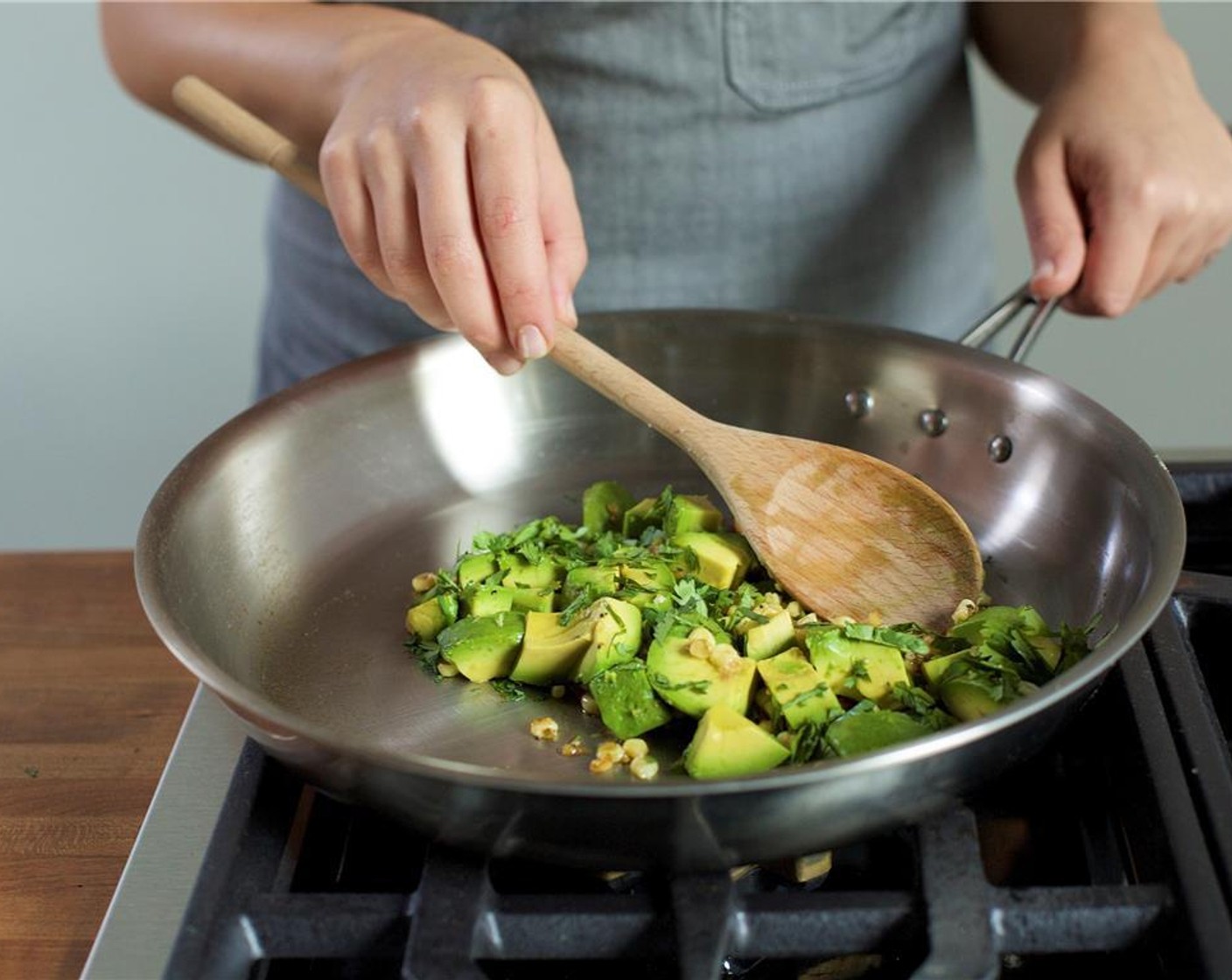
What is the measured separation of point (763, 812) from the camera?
572 millimetres

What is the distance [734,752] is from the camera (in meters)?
0.67

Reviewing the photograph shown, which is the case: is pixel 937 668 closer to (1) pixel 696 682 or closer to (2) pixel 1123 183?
(1) pixel 696 682

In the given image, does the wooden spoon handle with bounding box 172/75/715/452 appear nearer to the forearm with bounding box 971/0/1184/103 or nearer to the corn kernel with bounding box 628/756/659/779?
the corn kernel with bounding box 628/756/659/779

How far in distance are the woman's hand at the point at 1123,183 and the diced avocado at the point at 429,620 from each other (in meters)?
0.47

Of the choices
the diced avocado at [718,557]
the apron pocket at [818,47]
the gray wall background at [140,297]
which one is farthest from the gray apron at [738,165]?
the gray wall background at [140,297]

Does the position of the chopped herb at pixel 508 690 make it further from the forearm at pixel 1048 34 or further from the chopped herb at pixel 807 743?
the forearm at pixel 1048 34

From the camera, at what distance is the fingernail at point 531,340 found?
79 cm

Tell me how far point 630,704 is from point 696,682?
0.04m

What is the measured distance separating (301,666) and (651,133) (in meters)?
0.56

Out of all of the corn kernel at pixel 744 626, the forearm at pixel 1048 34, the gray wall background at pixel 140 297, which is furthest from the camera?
the gray wall background at pixel 140 297

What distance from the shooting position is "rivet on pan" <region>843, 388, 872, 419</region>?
99 cm

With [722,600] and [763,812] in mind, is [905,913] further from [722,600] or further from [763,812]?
[722,600]

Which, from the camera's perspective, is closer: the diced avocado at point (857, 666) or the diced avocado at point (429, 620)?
the diced avocado at point (857, 666)

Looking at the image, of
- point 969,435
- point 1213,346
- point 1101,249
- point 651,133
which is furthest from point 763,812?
point 1213,346
